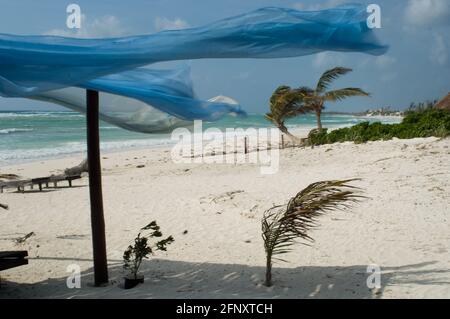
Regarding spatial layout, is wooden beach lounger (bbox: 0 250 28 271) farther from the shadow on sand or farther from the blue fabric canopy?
the blue fabric canopy

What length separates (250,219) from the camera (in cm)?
767

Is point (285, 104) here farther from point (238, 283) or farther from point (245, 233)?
point (238, 283)

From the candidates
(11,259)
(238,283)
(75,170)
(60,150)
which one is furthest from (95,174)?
(60,150)

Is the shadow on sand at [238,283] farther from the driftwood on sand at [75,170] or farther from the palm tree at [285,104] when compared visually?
the palm tree at [285,104]

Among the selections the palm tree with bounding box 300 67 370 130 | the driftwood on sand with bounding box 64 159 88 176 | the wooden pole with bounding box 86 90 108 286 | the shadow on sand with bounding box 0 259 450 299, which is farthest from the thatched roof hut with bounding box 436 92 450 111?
the wooden pole with bounding box 86 90 108 286

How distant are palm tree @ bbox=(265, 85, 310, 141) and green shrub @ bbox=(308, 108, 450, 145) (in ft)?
6.85

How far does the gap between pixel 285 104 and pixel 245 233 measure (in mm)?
12900

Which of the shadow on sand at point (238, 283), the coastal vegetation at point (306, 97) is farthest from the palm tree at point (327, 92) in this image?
the shadow on sand at point (238, 283)

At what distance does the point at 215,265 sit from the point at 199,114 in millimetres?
1922

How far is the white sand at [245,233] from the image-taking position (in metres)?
4.72

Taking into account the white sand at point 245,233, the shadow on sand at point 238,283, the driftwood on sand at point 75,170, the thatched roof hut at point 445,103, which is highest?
the thatched roof hut at point 445,103

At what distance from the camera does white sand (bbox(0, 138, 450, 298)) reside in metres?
4.72

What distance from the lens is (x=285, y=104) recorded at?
63.1 ft

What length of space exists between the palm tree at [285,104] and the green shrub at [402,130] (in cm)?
209
